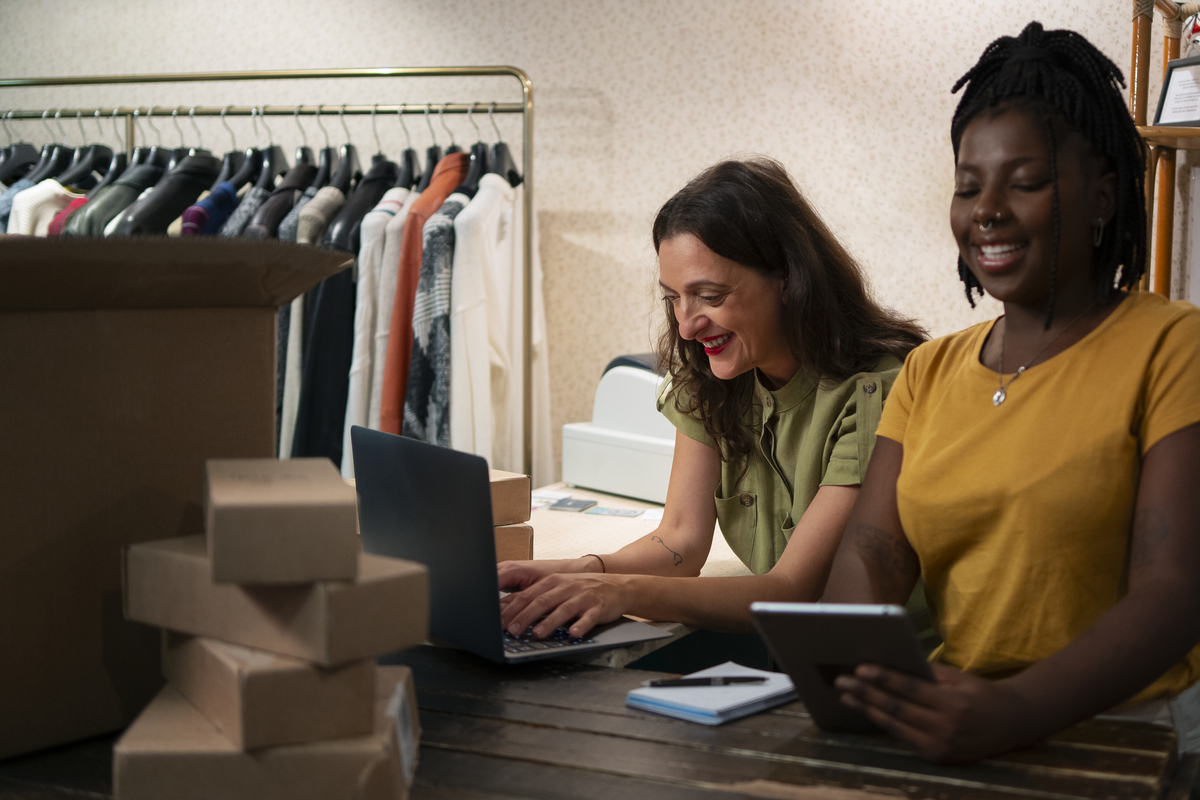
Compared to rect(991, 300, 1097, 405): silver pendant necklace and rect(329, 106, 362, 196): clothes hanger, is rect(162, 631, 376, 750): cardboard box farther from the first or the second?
rect(329, 106, 362, 196): clothes hanger

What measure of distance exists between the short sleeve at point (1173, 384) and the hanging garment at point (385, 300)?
6.21 ft

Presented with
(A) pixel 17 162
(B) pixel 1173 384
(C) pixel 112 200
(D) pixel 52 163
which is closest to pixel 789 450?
(B) pixel 1173 384

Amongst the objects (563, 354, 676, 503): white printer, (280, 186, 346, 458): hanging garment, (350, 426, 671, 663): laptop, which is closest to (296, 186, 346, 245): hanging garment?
(280, 186, 346, 458): hanging garment

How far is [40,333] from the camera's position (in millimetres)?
795

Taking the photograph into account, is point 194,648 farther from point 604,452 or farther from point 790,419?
point 604,452

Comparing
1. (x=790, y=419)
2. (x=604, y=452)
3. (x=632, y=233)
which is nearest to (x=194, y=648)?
(x=790, y=419)

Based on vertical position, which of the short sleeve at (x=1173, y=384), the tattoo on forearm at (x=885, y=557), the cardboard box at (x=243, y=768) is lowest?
the cardboard box at (x=243, y=768)

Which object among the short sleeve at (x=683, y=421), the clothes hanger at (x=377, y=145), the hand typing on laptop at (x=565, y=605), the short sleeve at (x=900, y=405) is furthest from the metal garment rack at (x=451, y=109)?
the short sleeve at (x=900, y=405)

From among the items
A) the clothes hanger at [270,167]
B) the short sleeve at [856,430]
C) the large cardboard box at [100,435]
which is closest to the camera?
the large cardboard box at [100,435]

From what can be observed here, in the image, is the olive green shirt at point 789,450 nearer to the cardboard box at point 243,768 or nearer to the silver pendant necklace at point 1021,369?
the silver pendant necklace at point 1021,369

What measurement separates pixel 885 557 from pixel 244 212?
2127 mm

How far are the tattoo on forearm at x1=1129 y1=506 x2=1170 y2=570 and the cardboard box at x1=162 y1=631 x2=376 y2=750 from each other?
628 millimetres

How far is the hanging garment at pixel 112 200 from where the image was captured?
2666 mm

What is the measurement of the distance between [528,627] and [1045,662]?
513 mm
